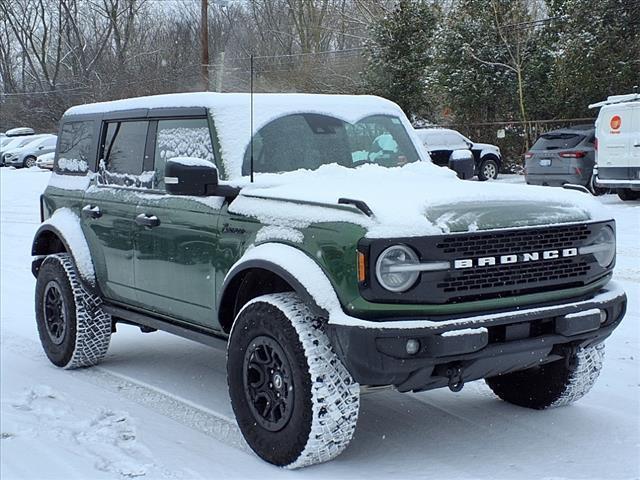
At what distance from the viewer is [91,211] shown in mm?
6141

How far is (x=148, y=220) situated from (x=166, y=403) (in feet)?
3.71

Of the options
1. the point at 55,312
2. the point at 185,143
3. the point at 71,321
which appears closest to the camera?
the point at 185,143

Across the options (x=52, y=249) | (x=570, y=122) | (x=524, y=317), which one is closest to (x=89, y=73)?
(x=570, y=122)

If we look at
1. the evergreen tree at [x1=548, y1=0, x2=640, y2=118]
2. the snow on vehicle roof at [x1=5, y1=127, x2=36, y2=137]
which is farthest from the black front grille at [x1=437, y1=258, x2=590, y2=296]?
the snow on vehicle roof at [x1=5, y1=127, x2=36, y2=137]

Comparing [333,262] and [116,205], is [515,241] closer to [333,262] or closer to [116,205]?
[333,262]

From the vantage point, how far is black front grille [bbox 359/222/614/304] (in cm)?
393

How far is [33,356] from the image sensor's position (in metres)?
6.81

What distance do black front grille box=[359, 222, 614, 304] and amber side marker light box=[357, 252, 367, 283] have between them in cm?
3

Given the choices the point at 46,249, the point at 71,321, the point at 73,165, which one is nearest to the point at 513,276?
the point at 71,321

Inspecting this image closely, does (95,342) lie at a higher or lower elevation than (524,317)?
lower

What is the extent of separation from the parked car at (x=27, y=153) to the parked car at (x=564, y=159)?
25.3m

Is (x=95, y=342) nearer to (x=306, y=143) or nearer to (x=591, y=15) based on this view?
(x=306, y=143)

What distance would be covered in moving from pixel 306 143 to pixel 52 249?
8.34ft

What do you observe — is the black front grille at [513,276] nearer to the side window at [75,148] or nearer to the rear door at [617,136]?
the side window at [75,148]
